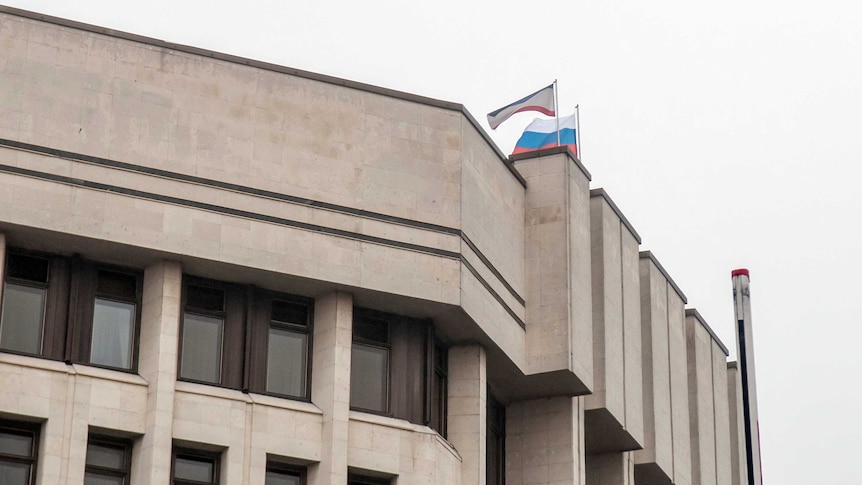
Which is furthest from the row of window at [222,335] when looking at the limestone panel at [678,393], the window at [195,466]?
the limestone panel at [678,393]

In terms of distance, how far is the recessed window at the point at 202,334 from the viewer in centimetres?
5191

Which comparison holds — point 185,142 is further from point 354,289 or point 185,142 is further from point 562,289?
point 562,289

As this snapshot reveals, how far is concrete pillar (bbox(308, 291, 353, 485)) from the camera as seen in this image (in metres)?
52.0

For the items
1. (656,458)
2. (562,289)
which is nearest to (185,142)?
(562,289)

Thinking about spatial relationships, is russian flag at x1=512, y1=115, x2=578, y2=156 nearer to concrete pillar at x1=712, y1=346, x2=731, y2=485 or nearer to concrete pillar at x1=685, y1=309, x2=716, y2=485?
concrete pillar at x1=685, y1=309, x2=716, y2=485

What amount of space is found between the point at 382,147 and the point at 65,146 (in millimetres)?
8650

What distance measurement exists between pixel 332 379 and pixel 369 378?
174 cm

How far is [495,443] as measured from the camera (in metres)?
59.8

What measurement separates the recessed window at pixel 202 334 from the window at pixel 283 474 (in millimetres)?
2514

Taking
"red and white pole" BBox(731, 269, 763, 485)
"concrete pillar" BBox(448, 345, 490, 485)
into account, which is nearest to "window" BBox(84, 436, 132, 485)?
"concrete pillar" BBox(448, 345, 490, 485)

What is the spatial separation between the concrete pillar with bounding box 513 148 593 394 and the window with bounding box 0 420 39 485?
14.7m

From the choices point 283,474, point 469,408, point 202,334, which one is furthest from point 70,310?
point 469,408

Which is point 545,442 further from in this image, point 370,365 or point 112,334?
point 112,334

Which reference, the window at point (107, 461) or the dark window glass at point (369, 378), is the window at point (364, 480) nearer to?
the dark window glass at point (369, 378)
